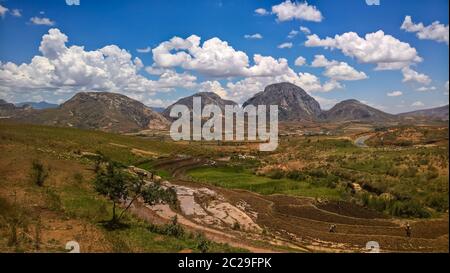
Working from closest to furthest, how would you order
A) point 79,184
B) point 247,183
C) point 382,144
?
point 79,184, point 247,183, point 382,144

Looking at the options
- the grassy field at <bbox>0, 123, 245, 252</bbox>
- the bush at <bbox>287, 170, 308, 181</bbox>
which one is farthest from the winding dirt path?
the bush at <bbox>287, 170, 308, 181</bbox>

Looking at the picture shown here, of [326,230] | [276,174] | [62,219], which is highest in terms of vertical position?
[62,219]

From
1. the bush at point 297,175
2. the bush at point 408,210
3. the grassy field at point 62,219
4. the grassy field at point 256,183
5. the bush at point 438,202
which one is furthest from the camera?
the bush at point 297,175

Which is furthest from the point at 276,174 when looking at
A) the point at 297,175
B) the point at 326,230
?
the point at 326,230

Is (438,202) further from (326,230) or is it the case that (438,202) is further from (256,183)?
(256,183)

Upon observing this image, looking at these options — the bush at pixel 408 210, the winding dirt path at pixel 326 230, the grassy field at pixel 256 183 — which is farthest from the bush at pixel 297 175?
the bush at pixel 408 210

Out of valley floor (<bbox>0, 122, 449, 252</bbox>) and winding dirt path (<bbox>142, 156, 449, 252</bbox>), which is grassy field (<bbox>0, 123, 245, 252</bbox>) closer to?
valley floor (<bbox>0, 122, 449, 252</bbox>)

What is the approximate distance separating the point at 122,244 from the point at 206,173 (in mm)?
43246

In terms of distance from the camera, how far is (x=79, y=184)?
3609 cm

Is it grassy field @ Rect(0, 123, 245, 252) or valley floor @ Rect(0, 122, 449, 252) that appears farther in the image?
valley floor @ Rect(0, 122, 449, 252)

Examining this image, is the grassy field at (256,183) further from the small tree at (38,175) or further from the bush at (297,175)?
the small tree at (38,175)
